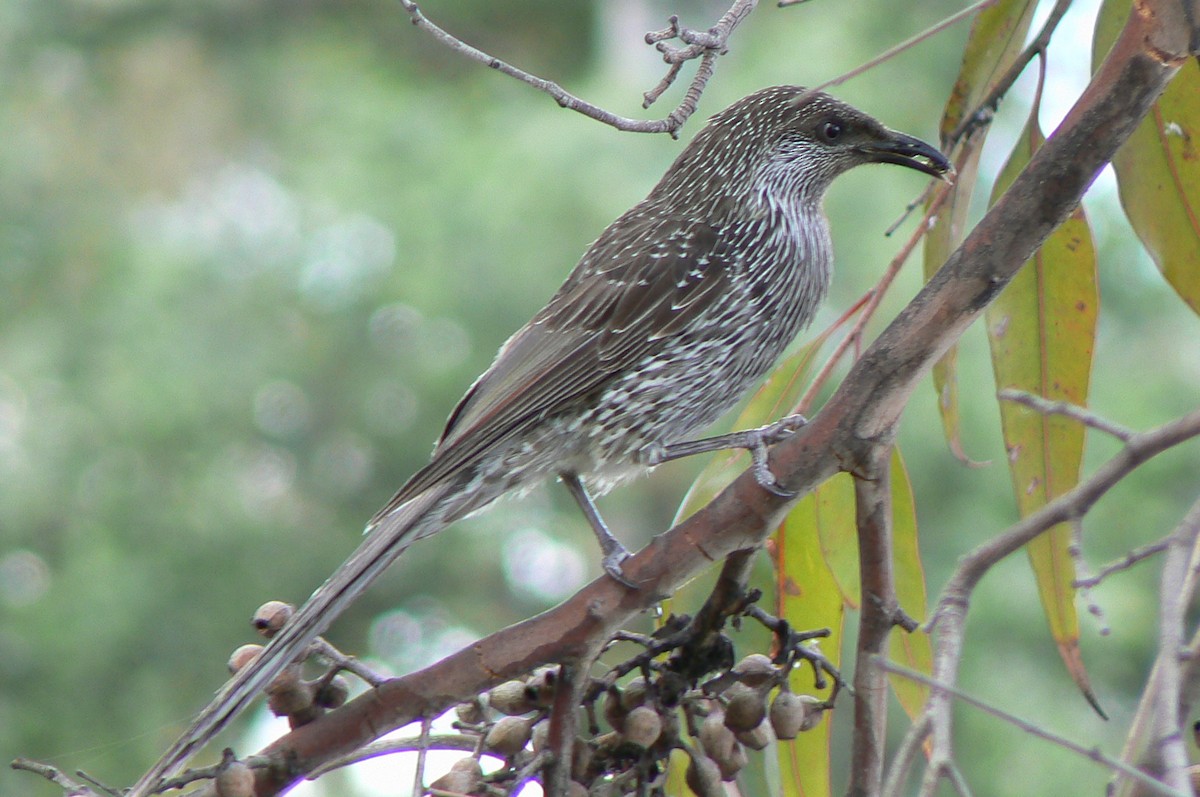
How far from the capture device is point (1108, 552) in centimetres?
548

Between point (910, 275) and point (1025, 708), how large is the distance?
165 cm

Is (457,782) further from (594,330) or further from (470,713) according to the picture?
(594,330)

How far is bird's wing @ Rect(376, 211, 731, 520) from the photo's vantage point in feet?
6.51

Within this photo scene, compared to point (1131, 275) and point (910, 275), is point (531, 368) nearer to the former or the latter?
point (910, 275)

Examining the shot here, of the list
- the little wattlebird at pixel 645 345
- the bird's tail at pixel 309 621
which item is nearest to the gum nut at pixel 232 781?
the bird's tail at pixel 309 621

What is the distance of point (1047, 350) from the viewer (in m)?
1.76

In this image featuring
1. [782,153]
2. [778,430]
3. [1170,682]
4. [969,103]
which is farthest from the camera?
[782,153]

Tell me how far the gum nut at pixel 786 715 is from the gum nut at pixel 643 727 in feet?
0.41

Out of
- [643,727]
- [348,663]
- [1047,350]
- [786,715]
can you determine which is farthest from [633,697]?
[1047,350]

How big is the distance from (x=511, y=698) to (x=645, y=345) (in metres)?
0.84

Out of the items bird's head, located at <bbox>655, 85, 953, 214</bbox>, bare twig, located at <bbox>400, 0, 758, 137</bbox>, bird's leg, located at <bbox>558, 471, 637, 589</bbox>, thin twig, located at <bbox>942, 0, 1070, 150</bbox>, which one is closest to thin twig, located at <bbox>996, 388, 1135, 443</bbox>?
bare twig, located at <bbox>400, 0, 758, 137</bbox>

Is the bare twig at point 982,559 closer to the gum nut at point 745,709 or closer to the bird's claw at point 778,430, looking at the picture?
the gum nut at point 745,709

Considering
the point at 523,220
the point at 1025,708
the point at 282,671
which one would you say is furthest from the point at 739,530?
the point at 523,220

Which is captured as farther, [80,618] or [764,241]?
[80,618]
